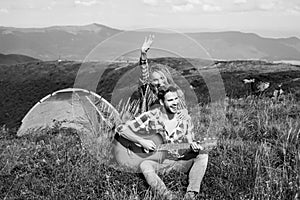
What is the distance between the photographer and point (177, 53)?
648 centimetres

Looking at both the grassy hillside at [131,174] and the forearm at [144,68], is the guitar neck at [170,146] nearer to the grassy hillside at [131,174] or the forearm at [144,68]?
the grassy hillside at [131,174]

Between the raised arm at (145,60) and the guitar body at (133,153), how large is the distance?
147 cm

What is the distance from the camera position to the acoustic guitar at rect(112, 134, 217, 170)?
5.92 m

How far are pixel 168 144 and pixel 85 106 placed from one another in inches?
152

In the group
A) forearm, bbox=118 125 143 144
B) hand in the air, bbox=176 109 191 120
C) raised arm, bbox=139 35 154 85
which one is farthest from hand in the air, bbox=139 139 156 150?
raised arm, bbox=139 35 154 85

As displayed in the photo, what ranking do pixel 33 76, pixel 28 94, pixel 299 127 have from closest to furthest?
1. pixel 299 127
2. pixel 28 94
3. pixel 33 76

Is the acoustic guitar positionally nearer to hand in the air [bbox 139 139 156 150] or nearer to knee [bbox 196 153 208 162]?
hand in the air [bbox 139 139 156 150]

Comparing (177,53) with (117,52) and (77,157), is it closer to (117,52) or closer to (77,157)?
(117,52)

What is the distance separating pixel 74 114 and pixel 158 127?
4926 millimetres

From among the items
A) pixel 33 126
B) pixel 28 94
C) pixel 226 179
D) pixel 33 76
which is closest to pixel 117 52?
pixel 226 179

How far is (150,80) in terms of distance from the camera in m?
6.52

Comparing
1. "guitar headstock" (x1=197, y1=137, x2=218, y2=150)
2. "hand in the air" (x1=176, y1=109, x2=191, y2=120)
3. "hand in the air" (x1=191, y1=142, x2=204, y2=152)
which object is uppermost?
"hand in the air" (x1=176, y1=109, x2=191, y2=120)

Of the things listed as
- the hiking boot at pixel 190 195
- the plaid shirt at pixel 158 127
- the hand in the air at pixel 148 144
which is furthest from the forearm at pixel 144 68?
the hiking boot at pixel 190 195

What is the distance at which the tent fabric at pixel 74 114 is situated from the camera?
782 centimetres
